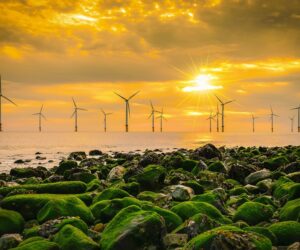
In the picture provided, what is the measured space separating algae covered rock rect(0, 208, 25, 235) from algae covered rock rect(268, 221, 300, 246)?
18.5 ft

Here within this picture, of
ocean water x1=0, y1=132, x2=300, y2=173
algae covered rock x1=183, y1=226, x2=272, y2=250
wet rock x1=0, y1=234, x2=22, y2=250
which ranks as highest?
algae covered rock x1=183, y1=226, x2=272, y2=250

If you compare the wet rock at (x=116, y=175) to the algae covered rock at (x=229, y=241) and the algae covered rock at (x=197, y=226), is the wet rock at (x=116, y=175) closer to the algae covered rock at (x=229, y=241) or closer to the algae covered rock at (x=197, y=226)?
the algae covered rock at (x=197, y=226)

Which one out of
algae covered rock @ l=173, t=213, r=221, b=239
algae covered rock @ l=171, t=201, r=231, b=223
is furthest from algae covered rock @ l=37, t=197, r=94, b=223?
algae covered rock @ l=173, t=213, r=221, b=239

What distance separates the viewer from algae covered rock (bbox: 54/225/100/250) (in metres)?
7.30

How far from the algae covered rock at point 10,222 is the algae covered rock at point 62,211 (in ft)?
1.47

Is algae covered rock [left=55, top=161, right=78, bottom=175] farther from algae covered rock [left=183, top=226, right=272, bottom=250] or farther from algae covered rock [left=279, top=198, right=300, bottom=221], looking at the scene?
algae covered rock [left=183, top=226, right=272, bottom=250]

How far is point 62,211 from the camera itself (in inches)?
374

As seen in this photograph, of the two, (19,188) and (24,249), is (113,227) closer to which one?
(24,249)

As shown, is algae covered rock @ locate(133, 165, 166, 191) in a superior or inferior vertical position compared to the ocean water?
superior

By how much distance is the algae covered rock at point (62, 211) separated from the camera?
9.46m

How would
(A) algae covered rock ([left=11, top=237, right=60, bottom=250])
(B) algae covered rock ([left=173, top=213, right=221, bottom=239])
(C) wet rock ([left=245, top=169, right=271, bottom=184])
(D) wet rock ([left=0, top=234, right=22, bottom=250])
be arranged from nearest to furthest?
(A) algae covered rock ([left=11, top=237, right=60, bottom=250]) < (B) algae covered rock ([left=173, top=213, right=221, bottom=239]) < (D) wet rock ([left=0, top=234, right=22, bottom=250]) < (C) wet rock ([left=245, top=169, right=271, bottom=184])

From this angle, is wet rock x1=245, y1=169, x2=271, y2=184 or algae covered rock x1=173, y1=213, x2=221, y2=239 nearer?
algae covered rock x1=173, y1=213, x2=221, y2=239

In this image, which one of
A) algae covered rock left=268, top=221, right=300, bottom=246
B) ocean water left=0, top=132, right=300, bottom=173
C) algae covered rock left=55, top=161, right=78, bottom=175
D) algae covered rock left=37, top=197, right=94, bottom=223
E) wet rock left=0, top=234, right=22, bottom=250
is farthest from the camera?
ocean water left=0, top=132, right=300, bottom=173

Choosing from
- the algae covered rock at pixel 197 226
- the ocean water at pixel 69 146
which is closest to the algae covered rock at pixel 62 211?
the algae covered rock at pixel 197 226
